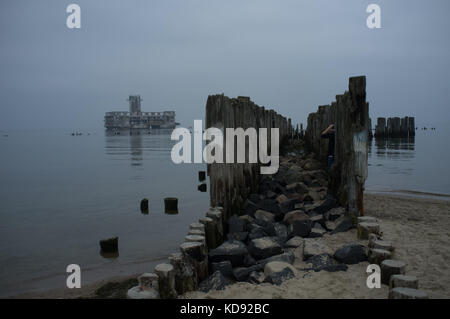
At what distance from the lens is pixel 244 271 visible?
4293 mm

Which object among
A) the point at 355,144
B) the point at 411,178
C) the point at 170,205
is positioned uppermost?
the point at 355,144

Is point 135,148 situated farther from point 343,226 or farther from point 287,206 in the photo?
point 343,226

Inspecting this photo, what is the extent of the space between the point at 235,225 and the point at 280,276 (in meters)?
1.94

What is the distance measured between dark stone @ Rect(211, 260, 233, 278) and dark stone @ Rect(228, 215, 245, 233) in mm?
1233

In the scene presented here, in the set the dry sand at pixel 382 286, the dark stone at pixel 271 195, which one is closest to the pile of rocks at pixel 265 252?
the dry sand at pixel 382 286

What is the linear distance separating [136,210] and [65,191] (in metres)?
5.35

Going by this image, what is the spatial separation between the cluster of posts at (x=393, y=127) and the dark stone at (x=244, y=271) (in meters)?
47.1

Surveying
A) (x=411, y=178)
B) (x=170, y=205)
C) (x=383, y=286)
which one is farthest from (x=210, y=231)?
(x=411, y=178)

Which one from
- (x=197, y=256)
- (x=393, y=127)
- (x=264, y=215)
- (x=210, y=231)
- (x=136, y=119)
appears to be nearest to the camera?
(x=197, y=256)

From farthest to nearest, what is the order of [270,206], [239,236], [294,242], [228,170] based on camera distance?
[270,206]
[228,170]
[239,236]
[294,242]

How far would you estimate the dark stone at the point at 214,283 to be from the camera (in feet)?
12.8

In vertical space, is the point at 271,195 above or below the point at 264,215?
above

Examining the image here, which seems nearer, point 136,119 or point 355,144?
point 355,144
